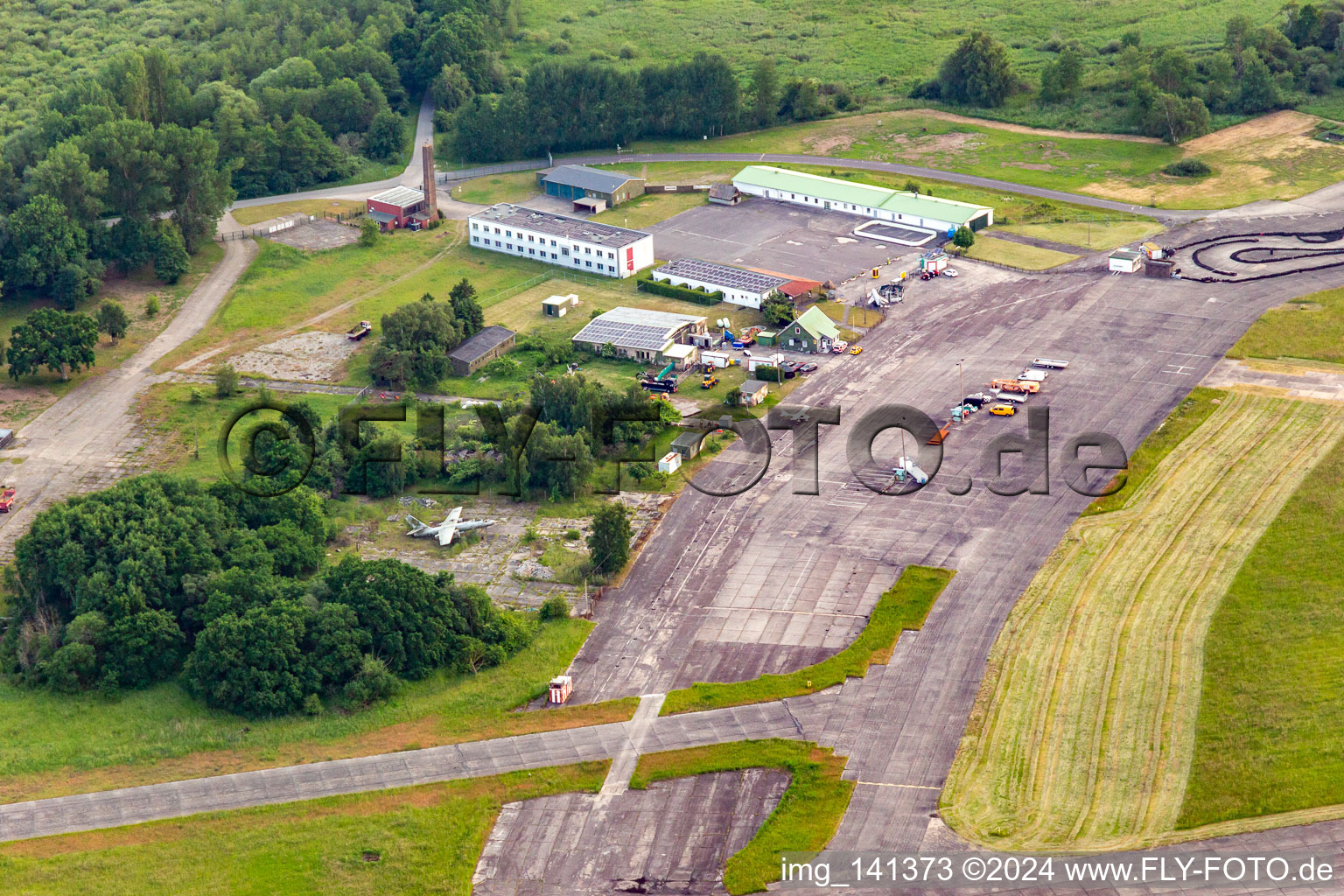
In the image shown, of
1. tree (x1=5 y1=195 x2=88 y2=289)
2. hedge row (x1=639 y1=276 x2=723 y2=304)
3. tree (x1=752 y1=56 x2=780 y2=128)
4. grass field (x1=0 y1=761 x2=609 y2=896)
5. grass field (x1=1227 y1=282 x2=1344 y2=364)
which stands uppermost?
tree (x1=752 y1=56 x2=780 y2=128)

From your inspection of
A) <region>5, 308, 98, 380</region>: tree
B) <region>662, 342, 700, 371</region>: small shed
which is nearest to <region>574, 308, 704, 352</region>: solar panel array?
<region>662, 342, 700, 371</region>: small shed

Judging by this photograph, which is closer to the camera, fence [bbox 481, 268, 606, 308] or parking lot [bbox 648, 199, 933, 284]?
fence [bbox 481, 268, 606, 308]

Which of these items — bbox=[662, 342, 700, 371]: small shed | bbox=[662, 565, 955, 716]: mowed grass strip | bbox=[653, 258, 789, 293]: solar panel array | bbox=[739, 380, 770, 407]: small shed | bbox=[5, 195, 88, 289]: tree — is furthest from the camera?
bbox=[653, 258, 789, 293]: solar panel array

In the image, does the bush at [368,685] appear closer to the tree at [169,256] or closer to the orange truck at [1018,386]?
the orange truck at [1018,386]

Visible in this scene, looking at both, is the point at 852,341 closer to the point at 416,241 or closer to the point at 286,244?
the point at 416,241

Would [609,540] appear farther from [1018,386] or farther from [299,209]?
[299,209]

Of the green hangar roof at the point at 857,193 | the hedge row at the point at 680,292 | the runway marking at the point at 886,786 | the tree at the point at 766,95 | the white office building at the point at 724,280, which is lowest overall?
the runway marking at the point at 886,786

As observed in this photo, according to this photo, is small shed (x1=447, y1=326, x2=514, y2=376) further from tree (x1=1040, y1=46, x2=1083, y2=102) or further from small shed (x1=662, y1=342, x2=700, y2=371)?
tree (x1=1040, y1=46, x2=1083, y2=102)

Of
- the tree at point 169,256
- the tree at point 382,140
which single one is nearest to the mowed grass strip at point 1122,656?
the tree at point 169,256
